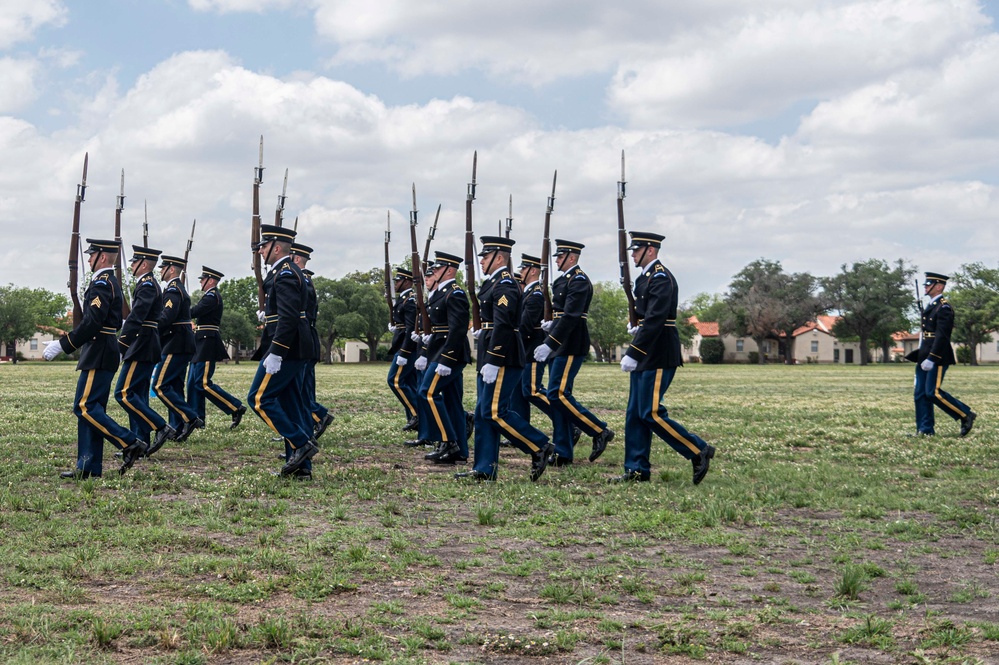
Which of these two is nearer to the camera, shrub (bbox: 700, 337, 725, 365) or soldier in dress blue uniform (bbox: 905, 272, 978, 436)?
soldier in dress blue uniform (bbox: 905, 272, 978, 436)

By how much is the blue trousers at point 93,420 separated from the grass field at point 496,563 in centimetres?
31

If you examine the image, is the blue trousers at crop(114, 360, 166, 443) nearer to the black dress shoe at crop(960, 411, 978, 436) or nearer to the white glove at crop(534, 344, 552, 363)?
the white glove at crop(534, 344, 552, 363)

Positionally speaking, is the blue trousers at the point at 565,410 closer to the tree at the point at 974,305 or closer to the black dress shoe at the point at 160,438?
the black dress shoe at the point at 160,438

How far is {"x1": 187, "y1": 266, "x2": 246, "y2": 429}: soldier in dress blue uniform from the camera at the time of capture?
15.1 meters

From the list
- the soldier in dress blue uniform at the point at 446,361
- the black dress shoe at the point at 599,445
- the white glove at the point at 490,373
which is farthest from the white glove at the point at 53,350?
the black dress shoe at the point at 599,445

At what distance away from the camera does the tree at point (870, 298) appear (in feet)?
325

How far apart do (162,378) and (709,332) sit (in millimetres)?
116983

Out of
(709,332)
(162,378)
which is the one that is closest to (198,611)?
(162,378)

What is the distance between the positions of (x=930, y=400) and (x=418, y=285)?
7775 mm

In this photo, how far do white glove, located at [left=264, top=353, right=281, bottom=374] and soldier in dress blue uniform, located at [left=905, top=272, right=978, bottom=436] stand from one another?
32.0ft

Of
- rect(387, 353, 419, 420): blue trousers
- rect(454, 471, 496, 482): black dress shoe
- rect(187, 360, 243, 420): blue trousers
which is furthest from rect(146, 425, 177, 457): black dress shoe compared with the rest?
rect(454, 471, 496, 482): black dress shoe

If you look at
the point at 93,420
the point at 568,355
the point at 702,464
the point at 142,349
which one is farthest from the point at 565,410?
Answer: the point at 93,420

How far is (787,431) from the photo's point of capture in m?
16.1

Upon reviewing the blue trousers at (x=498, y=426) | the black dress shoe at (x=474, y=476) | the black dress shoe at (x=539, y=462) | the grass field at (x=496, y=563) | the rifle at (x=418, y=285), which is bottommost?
the grass field at (x=496, y=563)
